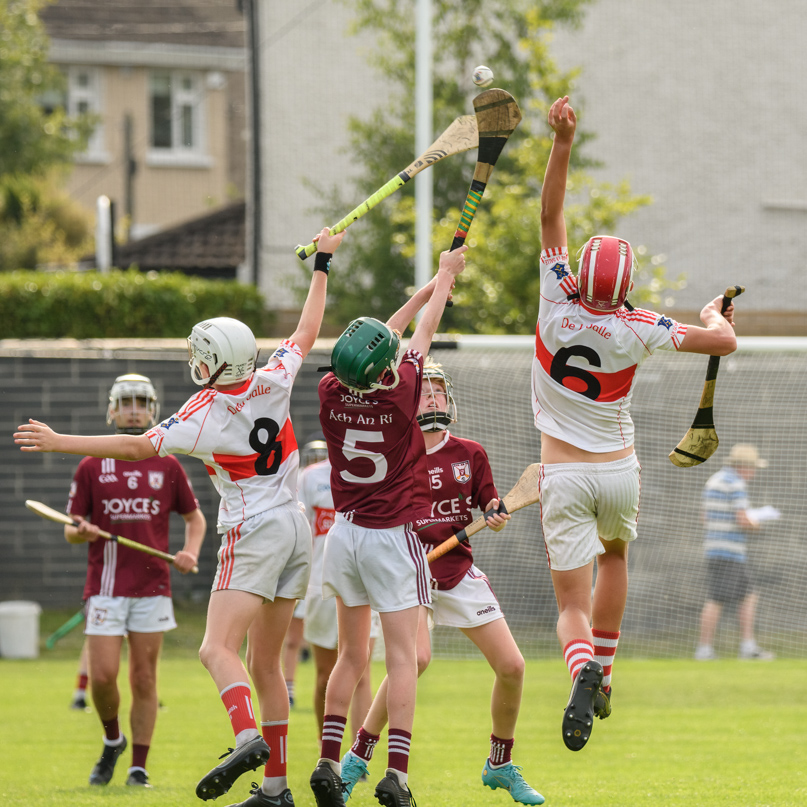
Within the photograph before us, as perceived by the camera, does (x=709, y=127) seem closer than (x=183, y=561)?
No

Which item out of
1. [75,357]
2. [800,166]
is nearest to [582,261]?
[75,357]

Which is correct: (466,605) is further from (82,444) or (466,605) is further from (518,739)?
(518,739)

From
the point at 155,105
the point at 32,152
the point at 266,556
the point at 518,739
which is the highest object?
the point at 155,105

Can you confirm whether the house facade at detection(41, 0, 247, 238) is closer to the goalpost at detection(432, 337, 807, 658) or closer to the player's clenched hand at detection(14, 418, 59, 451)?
the goalpost at detection(432, 337, 807, 658)

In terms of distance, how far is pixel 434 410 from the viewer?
20.7ft

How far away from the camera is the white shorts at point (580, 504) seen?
549 cm

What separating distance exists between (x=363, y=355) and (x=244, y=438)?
634 millimetres

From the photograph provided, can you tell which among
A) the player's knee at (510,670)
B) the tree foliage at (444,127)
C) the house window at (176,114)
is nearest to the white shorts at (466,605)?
the player's knee at (510,670)

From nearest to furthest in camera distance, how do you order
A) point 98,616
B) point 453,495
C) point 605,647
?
point 605,647 → point 453,495 → point 98,616

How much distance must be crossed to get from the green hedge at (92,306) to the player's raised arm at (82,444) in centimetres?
1038

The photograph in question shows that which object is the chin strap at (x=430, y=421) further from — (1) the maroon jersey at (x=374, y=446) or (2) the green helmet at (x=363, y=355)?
(2) the green helmet at (x=363, y=355)

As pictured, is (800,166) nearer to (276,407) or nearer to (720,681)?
(720,681)

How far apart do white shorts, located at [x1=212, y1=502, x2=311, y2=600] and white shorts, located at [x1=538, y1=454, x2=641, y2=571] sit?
1133 mm

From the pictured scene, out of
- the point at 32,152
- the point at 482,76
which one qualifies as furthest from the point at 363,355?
the point at 32,152
